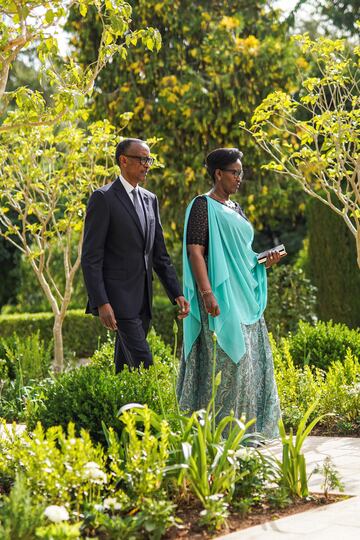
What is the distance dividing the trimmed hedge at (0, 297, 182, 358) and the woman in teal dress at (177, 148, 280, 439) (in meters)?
9.22

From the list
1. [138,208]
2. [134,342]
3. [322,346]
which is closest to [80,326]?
[322,346]

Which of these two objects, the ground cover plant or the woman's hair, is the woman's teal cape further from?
the ground cover plant

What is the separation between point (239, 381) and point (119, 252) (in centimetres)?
112

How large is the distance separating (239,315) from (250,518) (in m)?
1.80

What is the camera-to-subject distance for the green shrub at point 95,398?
4875 mm

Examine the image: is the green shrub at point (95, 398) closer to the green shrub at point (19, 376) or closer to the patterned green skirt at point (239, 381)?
the patterned green skirt at point (239, 381)

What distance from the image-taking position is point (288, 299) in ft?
43.2

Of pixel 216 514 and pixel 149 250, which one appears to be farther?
pixel 149 250

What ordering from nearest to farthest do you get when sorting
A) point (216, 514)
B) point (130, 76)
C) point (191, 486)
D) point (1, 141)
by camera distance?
point (216, 514) → point (191, 486) → point (1, 141) → point (130, 76)

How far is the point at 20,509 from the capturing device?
144 inches

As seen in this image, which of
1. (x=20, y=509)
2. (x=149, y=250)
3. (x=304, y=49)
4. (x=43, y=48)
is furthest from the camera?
(x=304, y=49)

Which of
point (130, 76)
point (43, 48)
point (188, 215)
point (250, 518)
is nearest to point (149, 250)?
point (188, 215)

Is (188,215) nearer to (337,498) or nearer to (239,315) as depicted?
(239,315)

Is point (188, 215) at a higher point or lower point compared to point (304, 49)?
lower
